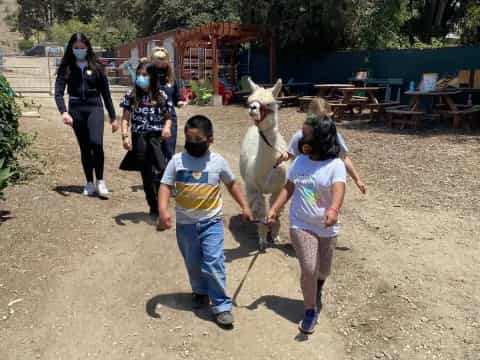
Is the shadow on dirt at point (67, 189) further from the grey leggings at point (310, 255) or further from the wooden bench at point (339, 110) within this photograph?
the wooden bench at point (339, 110)

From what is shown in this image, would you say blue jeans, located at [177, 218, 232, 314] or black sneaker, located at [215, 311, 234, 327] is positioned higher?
blue jeans, located at [177, 218, 232, 314]

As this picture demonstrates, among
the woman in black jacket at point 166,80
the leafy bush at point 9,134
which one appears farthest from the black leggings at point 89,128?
the woman in black jacket at point 166,80

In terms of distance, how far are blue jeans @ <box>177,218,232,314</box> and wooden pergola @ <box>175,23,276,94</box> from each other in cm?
1580

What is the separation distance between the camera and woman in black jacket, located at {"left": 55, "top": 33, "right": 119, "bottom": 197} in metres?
5.82

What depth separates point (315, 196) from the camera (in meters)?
3.41

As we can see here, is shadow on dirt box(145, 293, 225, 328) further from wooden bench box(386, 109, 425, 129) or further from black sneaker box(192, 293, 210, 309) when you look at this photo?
wooden bench box(386, 109, 425, 129)

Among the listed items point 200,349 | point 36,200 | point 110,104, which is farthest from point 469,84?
point 200,349

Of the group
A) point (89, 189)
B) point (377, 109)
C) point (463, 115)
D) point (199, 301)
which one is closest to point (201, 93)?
point (377, 109)

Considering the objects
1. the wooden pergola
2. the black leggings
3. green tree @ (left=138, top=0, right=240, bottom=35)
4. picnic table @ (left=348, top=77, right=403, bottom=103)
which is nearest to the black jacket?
the black leggings

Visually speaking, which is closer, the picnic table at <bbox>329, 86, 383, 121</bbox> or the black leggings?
the black leggings

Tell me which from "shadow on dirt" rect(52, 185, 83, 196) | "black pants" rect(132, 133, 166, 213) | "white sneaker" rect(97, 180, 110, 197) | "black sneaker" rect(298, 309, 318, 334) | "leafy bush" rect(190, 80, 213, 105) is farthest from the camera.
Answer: "leafy bush" rect(190, 80, 213, 105)

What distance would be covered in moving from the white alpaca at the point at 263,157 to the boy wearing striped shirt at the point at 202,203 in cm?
107

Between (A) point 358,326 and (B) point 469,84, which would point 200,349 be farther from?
(B) point 469,84

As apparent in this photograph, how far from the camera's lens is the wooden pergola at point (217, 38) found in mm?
18734
